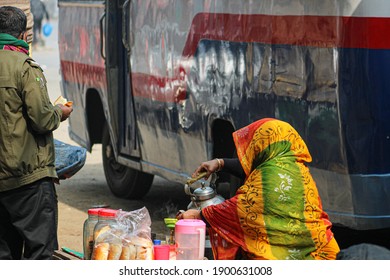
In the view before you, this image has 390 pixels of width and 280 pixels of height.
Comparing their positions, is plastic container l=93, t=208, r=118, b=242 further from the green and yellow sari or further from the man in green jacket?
the man in green jacket

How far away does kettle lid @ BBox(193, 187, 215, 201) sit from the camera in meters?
5.80

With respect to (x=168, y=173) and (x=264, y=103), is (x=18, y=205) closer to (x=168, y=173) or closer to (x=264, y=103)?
(x=264, y=103)

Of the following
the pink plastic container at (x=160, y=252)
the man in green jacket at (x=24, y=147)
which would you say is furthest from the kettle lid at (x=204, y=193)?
the man in green jacket at (x=24, y=147)

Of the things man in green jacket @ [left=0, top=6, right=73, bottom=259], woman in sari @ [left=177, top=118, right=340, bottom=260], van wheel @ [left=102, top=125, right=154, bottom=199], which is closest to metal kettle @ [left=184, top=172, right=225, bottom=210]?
woman in sari @ [left=177, top=118, right=340, bottom=260]

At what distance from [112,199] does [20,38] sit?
493 cm

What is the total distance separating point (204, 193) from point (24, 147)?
1.02 meters

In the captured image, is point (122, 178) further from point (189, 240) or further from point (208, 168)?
point (189, 240)

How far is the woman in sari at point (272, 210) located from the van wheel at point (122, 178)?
17.6ft

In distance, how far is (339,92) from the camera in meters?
6.85

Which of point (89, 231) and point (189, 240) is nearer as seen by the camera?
point (189, 240)

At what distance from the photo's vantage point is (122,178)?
11.0 m

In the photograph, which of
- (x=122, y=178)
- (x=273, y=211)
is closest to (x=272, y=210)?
(x=273, y=211)

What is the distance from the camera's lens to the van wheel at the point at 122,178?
10.9 m

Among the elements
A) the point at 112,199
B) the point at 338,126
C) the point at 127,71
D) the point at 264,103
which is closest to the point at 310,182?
the point at 338,126
